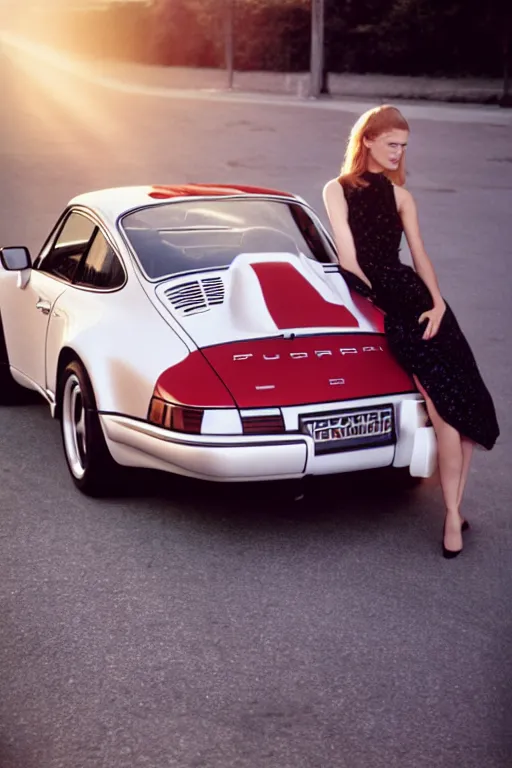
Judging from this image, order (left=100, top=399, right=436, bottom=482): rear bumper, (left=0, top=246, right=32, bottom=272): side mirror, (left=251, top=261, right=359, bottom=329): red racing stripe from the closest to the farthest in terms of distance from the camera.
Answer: (left=100, top=399, right=436, bottom=482): rear bumper → (left=251, top=261, right=359, bottom=329): red racing stripe → (left=0, top=246, right=32, bottom=272): side mirror

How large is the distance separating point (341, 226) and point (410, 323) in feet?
1.91

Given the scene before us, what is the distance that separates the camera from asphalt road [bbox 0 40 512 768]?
3482 mm


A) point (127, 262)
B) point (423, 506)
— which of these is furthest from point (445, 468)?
point (127, 262)

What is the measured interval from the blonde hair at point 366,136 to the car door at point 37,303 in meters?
1.50

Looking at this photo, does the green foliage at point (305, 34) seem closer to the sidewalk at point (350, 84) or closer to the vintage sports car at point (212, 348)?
the sidewalk at point (350, 84)

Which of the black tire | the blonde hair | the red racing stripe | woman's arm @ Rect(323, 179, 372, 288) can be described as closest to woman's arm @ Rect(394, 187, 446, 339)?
the blonde hair

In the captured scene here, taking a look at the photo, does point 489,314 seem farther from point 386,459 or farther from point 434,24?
point 434,24

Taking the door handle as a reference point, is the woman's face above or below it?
above

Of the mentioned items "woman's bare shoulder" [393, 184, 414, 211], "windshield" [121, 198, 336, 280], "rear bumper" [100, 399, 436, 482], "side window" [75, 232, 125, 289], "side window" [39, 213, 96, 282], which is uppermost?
"woman's bare shoulder" [393, 184, 414, 211]

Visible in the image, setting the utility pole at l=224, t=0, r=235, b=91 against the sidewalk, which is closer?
the sidewalk

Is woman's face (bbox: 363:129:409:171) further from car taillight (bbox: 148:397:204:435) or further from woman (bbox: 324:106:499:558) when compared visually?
car taillight (bbox: 148:397:204:435)

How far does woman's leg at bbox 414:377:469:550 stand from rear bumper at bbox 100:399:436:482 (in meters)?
0.05

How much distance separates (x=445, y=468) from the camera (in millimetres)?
5145

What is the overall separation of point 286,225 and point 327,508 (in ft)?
5.42
